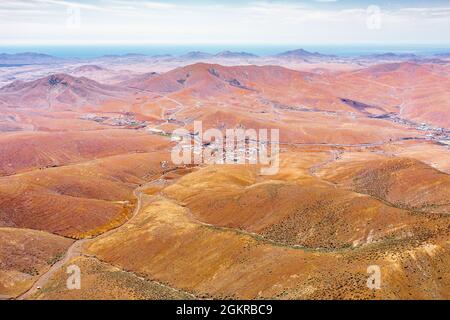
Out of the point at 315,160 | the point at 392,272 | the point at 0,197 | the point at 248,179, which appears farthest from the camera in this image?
the point at 315,160

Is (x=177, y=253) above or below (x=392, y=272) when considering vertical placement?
below

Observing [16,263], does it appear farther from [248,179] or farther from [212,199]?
[248,179]

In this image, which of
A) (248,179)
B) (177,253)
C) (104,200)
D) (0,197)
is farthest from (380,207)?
(0,197)

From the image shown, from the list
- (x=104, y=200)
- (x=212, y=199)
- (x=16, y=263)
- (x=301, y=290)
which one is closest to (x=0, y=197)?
(x=104, y=200)

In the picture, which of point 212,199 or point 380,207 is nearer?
point 380,207
